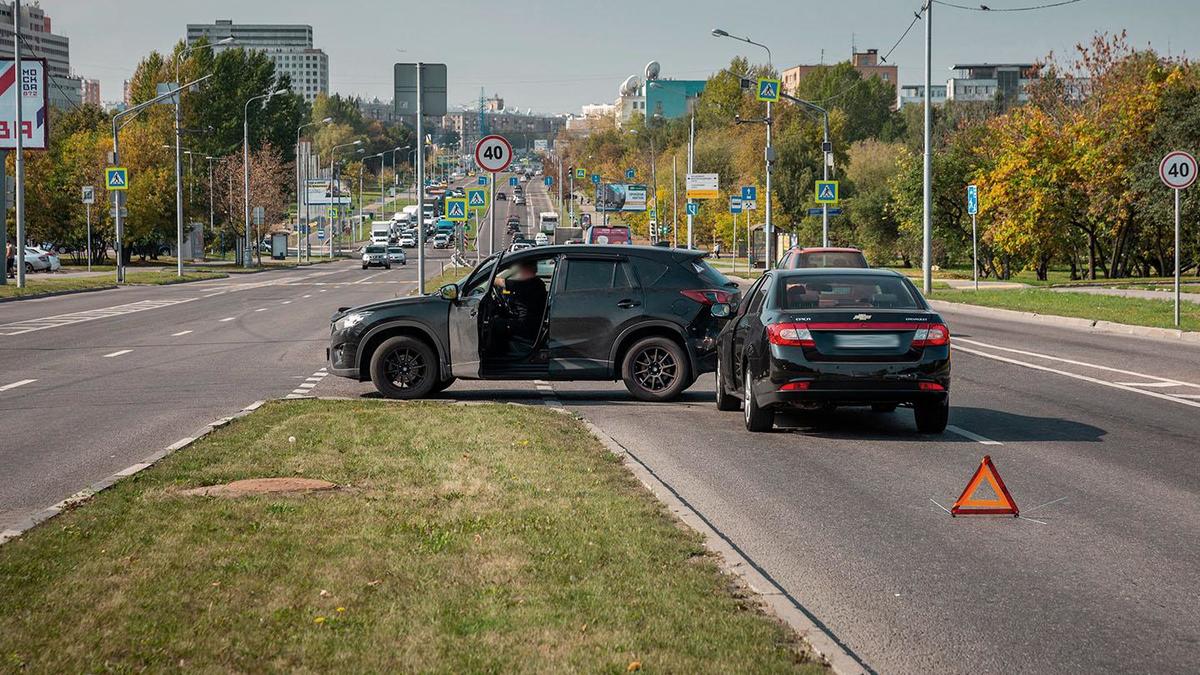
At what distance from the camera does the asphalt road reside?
666 cm

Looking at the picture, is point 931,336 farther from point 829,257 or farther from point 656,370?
point 829,257

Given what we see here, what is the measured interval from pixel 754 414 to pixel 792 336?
0.92 m

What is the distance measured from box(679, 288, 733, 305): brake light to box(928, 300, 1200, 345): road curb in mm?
12400

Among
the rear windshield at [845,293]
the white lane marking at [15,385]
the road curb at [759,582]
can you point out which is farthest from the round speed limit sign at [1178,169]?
the white lane marking at [15,385]

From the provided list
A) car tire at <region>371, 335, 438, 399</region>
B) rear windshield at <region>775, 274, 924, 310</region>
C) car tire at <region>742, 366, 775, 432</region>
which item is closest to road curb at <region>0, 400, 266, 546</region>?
car tire at <region>371, 335, 438, 399</region>

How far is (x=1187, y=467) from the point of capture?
11391mm

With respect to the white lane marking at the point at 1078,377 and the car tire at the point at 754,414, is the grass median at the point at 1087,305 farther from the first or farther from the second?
the car tire at the point at 754,414

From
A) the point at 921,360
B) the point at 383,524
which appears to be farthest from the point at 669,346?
the point at 383,524

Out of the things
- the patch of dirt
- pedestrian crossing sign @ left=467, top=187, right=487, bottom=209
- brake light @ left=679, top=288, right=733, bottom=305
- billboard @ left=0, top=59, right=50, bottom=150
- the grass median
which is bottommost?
the patch of dirt

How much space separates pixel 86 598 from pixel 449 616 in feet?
5.32

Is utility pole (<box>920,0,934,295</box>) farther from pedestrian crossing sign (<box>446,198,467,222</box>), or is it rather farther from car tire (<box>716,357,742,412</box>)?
car tire (<box>716,357,742,412</box>)

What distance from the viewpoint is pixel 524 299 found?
55.0 feet

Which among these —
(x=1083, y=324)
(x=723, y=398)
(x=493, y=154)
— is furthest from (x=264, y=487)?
(x=1083, y=324)

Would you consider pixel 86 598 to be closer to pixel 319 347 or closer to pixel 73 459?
pixel 73 459
